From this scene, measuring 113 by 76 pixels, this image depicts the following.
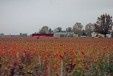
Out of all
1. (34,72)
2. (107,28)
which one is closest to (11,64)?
(34,72)

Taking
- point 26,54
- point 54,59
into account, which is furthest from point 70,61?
point 26,54

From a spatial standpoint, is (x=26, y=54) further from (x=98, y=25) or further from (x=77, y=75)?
(x=98, y=25)

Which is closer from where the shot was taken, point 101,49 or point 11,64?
point 11,64

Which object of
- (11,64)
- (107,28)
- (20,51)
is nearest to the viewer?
(11,64)

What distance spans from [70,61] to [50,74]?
1510 mm

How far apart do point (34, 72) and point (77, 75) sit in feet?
6.83

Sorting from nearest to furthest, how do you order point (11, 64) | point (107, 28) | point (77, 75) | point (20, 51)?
point (77, 75) → point (11, 64) → point (20, 51) → point (107, 28)

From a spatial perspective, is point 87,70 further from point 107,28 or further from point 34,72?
point 107,28

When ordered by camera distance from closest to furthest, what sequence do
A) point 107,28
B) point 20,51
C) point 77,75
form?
point 77,75, point 20,51, point 107,28

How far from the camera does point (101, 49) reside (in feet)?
62.6

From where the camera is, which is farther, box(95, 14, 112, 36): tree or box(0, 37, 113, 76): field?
box(95, 14, 112, 36): tree

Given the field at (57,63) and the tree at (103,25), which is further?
the tree at (103,25)

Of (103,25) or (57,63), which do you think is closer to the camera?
(57,63)

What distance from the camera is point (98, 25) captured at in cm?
9194
